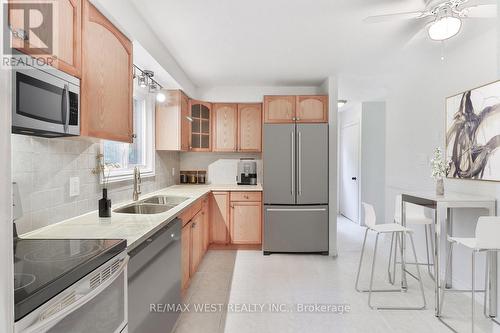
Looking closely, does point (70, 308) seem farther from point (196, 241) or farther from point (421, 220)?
point (421, 220)

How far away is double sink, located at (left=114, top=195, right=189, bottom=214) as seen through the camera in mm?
2578

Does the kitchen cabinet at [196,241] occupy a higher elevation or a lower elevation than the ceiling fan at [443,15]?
lower

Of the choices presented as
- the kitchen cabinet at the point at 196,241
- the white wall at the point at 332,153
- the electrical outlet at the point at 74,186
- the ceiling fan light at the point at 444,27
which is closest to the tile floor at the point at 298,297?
the kitchen cabinet at the point at 196,241

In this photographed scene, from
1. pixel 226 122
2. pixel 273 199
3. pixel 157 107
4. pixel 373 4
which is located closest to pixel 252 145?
pixel 226 122

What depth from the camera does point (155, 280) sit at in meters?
1.67

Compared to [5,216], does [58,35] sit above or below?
above

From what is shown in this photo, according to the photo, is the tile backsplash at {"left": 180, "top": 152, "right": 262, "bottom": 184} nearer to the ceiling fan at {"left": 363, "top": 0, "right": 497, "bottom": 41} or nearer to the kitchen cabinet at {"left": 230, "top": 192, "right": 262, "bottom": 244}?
the kitchen cabinet at {"left": 230, "top": 192, "right": 262, "bottom": 244}

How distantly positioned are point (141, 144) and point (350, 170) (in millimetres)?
4424

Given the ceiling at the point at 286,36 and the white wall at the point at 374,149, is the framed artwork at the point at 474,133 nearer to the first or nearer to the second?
the ceiling at the point at 286,36

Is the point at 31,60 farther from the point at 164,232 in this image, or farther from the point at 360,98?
the point at 360,98

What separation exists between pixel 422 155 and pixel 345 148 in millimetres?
3076

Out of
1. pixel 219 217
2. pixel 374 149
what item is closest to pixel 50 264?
pixel 219 217

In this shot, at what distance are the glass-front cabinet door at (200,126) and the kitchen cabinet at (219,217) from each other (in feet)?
2.64

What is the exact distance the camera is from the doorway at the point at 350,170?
590 cm
